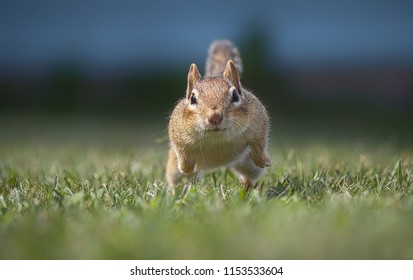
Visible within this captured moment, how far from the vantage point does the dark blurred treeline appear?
12.0 meters

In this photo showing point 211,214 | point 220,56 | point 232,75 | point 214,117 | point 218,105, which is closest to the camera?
point 211,214

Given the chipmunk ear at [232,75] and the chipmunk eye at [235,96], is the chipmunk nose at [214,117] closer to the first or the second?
the chipmunk eye at [235,96]

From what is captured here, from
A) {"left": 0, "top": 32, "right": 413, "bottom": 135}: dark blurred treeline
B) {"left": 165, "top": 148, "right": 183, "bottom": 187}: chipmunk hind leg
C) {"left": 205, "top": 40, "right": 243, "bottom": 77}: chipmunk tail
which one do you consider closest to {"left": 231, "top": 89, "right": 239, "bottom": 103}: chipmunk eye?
{"left": 165, "top": 148, "right": 183, "bottom": 187}: chipmunk hind leg

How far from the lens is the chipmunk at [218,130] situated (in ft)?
11.6

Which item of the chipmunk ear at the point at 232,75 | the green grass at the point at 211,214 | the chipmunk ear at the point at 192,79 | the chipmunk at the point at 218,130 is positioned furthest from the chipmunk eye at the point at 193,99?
the green grass at the point at 211,214

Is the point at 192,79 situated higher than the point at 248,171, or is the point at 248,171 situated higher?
the point at 192,79

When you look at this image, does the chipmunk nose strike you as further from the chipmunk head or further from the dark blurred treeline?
the dark blurred treeline

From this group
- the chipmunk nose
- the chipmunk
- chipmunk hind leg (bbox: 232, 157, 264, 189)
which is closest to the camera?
the chipmunk nose

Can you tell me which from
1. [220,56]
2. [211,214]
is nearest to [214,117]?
[211,214]

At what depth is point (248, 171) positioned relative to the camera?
416 cm

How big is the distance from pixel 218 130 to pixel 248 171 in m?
0.77

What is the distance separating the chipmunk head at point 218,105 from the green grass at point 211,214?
38cm

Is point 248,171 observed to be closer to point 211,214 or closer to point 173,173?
point 173,173

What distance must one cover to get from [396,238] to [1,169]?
331cm
